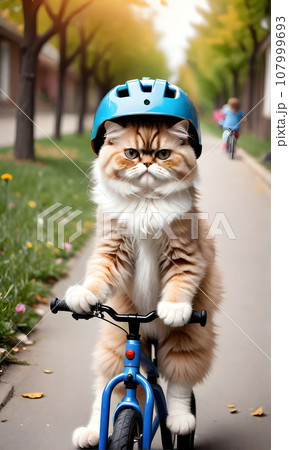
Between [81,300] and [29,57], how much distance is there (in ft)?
4.60

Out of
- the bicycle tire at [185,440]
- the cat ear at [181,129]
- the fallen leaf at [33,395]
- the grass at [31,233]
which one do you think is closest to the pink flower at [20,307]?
the grass at [31,233]

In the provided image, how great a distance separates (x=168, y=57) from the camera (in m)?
2.21

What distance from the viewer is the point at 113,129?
5.19 ft

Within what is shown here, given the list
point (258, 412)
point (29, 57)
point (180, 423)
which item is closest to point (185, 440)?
point (180, 423)

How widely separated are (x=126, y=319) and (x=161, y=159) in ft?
1.43

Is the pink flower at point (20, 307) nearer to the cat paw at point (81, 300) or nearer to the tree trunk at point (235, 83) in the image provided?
the cat paw at point (81, 300)

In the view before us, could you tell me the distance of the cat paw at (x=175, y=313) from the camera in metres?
1.42

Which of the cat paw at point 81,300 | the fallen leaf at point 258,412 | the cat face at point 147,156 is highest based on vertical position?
the cat face at point 147,156

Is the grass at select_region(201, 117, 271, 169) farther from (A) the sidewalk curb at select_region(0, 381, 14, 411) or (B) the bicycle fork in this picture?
(A) the sidewalk curb at select_region(0, 381, 14, 411)

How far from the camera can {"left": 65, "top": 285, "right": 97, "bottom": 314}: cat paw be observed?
1421mm

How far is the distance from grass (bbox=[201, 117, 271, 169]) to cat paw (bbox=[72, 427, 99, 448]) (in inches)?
40.0

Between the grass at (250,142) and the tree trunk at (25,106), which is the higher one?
the tree trunk at (25,106)

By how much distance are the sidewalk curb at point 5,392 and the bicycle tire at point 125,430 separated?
653 mm

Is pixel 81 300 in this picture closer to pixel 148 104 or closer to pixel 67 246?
pixel 148 104
